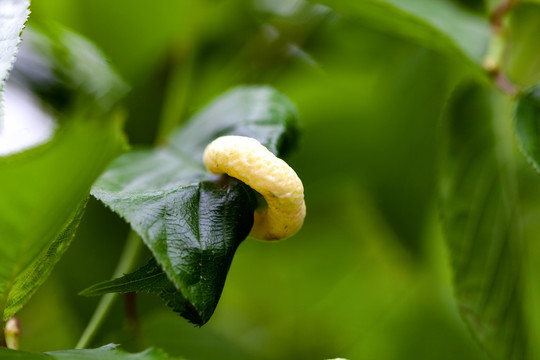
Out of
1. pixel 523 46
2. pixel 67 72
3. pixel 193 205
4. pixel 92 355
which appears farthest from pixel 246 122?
pixel 523 46

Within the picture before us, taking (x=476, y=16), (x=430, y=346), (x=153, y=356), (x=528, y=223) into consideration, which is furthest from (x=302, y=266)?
(x=153, y=356)

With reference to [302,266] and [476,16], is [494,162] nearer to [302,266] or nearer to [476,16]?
[476,16]

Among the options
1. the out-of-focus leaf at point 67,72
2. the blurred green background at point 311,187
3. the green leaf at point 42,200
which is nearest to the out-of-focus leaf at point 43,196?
the green leaf at point 42,200

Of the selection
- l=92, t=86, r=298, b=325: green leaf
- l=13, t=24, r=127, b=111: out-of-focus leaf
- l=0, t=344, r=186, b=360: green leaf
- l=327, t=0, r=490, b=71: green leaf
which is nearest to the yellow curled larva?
l=92, t=86, r=298, b=325: green leaf

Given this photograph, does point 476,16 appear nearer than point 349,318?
Yes

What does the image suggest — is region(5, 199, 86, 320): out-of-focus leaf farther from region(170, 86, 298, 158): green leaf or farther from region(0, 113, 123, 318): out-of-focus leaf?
region(170, 86, 298, 158): green leaf

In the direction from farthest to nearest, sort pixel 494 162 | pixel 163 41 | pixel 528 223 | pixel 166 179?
pixel 528 223, pixel 163 41, pixel 494 162, pixel 166 179

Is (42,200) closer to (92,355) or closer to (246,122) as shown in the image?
(92,355)
